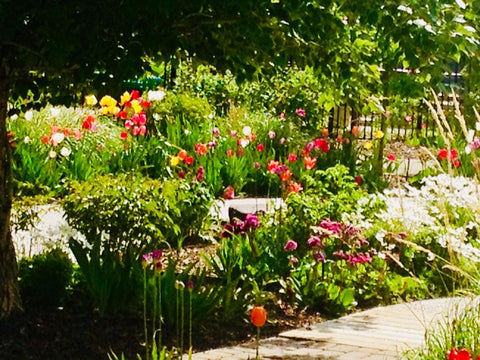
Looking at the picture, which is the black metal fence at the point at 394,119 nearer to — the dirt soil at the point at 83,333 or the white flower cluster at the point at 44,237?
the white flower cluster at the point at 44,237

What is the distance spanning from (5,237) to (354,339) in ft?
6.85

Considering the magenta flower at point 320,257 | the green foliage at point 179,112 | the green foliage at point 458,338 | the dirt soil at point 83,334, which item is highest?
the green foliage at point 179,112

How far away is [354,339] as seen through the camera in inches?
219

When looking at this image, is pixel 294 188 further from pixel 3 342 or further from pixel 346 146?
pixel 346 146

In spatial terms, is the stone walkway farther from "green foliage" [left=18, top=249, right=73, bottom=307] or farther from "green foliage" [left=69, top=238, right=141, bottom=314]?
"green foliage" [left=18, top=249, right=73, bottom=307]

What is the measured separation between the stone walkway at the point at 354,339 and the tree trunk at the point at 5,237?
1215 millimetres

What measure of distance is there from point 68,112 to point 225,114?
2907mm

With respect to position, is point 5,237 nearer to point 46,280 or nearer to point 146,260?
point 46,280

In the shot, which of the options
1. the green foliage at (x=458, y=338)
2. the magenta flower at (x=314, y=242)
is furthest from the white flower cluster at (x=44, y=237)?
the green foliage at (x=458, y=338)

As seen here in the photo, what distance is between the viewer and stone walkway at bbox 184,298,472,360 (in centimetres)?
525

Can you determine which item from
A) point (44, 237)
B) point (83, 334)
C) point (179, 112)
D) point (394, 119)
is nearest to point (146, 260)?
point (83, 334)

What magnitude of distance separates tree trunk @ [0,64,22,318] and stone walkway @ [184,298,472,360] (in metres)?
1.22

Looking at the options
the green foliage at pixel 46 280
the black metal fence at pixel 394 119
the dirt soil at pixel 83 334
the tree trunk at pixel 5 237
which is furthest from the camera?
the black metal fence at pixel 394 119

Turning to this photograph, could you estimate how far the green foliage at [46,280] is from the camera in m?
6.09
